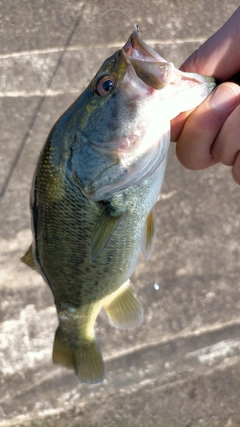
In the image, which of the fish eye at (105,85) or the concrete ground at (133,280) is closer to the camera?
the fish eye at (105,85)

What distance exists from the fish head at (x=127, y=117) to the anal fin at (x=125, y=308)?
0.44 meters

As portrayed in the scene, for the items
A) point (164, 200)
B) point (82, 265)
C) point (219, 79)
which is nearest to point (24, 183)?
point (164, 200)

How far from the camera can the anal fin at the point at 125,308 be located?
1408 millimetres

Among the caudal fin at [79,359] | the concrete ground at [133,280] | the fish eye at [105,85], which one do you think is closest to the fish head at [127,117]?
the fish eye at [105,85]

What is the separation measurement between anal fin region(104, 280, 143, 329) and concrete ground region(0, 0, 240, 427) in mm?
675

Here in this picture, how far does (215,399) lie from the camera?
2045mm

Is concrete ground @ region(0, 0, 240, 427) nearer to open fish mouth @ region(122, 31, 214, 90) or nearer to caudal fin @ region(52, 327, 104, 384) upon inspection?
caudal fin @ region(52, 327, 104, 384)

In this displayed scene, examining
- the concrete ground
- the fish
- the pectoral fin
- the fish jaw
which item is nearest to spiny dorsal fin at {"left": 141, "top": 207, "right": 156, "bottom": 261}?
the fish

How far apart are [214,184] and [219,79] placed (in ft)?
3.89

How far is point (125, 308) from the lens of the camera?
141 cm

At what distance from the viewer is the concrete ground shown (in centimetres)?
199

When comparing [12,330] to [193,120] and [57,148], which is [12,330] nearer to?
[57,148]

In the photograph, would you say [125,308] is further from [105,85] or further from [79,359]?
[105,85]

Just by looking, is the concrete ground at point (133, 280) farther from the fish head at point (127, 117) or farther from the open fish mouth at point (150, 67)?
the open fish mouth at point (150, 67)
